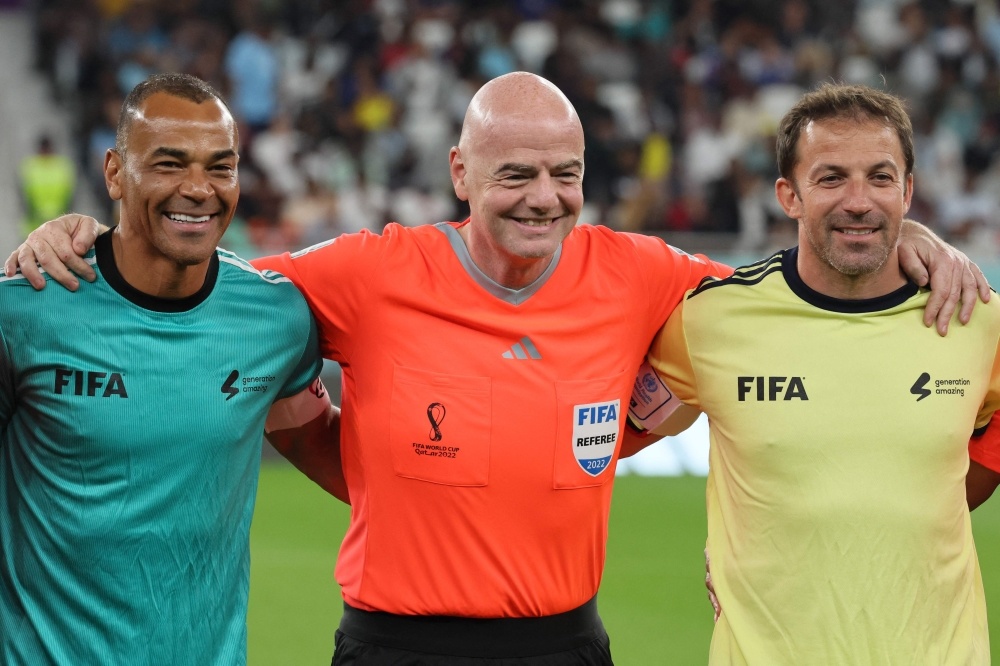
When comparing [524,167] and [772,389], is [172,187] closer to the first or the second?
[524,167]

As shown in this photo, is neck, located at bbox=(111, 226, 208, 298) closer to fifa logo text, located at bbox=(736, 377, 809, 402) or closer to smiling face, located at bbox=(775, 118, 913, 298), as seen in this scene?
fifa logo text, located at bbox=(736, 377, 809, 402)

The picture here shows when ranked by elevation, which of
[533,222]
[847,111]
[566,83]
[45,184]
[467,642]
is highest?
[566,83]

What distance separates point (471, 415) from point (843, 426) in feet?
3.38

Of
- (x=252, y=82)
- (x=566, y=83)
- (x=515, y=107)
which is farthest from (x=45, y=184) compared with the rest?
(x=515, y=107)

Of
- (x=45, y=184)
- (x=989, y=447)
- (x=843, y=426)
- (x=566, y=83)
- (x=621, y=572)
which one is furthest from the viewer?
(x=566, y=83)

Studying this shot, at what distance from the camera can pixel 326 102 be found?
16656 millimetres

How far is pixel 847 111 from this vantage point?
12.7 feet

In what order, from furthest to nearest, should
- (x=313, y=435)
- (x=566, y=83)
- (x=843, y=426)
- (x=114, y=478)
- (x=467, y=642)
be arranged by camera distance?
(x=566, y=83), (x=313, y=435), (x=467, y=642), (x=843, y=426), (x=114, y=478)

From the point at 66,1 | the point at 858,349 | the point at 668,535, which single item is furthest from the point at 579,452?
the point at 66,1

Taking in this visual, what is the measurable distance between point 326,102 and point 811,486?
13704mm

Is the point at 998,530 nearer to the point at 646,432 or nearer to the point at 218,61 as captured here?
the point at 646,432

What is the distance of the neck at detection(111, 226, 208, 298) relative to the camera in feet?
12.2

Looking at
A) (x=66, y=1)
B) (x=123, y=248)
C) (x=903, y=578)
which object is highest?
(x=66, y=1)

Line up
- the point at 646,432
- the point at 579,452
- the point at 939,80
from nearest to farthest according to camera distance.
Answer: the point at 579,452 < the point at 646,432 < the point at 939,80
